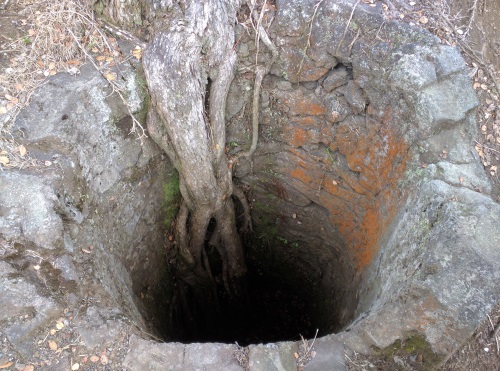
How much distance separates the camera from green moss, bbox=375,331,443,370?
7.32ft

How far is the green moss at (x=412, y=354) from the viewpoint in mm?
2230

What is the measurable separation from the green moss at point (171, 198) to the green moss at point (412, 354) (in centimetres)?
207

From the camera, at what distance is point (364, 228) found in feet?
11.4

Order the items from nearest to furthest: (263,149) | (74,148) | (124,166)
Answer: (74,148)
(124,166)
(263,149)

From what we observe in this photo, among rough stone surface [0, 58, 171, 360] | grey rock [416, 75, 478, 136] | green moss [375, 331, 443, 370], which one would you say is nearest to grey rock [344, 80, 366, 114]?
Result: grey rock [416, 75, 478, 136]

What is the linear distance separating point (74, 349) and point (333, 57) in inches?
99.1

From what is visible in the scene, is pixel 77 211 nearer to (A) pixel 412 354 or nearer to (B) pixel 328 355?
(B) pixel 328 355

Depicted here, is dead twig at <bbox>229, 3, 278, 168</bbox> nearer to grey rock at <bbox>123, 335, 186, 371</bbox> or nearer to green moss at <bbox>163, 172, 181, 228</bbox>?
green moss at <bbox>163, 172, 181, 228</bbox>

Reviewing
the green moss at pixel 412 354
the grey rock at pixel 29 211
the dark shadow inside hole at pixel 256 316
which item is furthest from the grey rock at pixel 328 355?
the dark shadow inside hole at pixel 256 316

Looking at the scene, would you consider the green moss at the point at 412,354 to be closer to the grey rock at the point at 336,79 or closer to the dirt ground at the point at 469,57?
the dirt ground at the point at 469,57

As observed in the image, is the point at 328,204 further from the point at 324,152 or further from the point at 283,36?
the point at 283,36

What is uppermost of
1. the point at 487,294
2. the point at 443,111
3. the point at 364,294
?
the point at 443,111

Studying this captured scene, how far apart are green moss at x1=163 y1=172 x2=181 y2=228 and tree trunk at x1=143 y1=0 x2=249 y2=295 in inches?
4.9

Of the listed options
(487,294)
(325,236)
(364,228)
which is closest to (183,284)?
(325,236)
